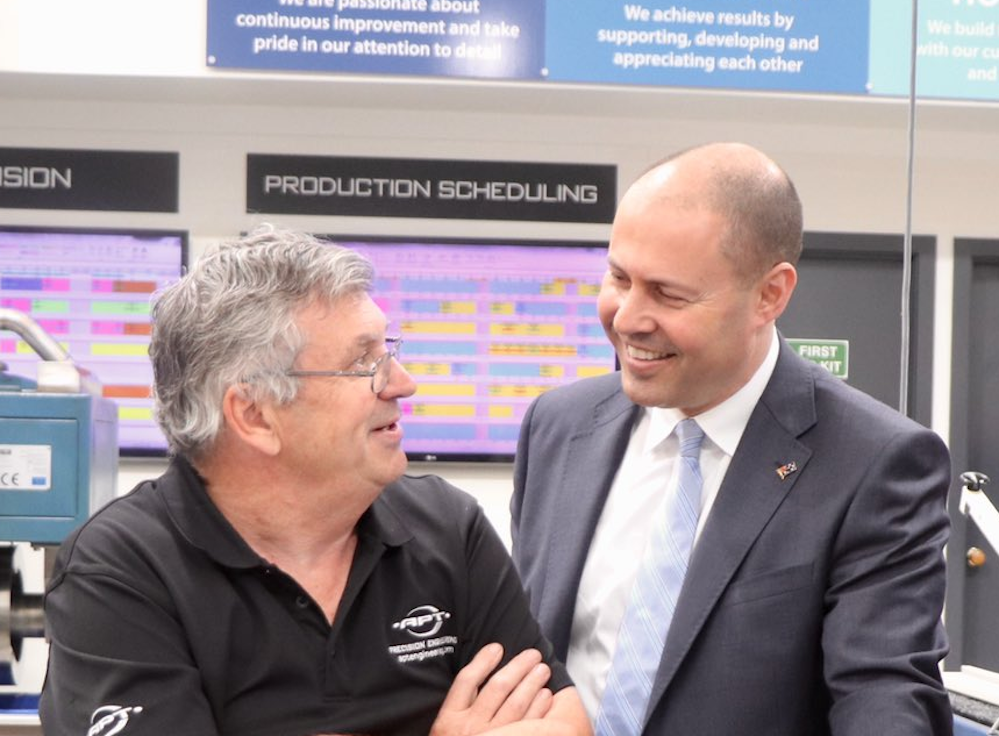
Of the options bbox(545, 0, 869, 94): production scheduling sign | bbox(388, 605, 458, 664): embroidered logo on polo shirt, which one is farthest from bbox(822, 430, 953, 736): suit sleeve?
bbox(545, 0, 869, 94): production scheduling sign

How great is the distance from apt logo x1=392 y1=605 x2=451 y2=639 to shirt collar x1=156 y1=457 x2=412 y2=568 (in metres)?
0.09

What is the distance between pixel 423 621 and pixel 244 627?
0.76 feet

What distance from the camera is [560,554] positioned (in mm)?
1730

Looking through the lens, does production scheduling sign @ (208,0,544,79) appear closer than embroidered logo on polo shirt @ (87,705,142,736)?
No

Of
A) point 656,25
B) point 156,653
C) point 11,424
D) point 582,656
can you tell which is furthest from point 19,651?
point 656,25

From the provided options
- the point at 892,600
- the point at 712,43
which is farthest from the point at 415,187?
the point at 892,600

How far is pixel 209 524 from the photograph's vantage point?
147cm

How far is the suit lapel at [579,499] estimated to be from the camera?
5.60 ft

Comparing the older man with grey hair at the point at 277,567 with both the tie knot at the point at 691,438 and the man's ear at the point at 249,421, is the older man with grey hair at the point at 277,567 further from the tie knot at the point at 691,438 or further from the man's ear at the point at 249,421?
the tie knot at the point at 691,438

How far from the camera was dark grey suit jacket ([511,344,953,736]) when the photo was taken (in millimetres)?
1441

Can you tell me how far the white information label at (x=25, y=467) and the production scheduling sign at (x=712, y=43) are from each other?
2366 millimetres

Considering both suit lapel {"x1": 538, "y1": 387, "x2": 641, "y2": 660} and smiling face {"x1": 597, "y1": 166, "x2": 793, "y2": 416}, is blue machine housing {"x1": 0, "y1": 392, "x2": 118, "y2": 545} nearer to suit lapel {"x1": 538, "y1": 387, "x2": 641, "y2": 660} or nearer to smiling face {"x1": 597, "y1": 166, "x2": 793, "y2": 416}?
suit lapel {"x1": 538, "y1": 387, "x2": 641, "y2": 660}

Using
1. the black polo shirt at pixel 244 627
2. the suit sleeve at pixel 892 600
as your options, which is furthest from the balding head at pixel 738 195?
the black polo shirt at pixel 244 627

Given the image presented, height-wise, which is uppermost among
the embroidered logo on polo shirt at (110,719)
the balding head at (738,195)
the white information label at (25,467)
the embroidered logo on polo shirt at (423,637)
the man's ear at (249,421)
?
the balding head at (738,195)
